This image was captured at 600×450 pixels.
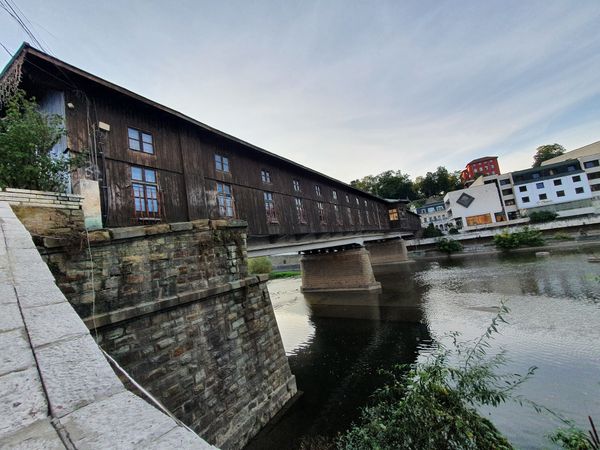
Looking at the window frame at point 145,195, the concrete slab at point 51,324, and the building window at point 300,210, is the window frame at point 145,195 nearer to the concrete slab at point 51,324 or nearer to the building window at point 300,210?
the concrete slab at point 51,324

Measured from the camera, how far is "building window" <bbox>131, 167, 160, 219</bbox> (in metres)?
9.23

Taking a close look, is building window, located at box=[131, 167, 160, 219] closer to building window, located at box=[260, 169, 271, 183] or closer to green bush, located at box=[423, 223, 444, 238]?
building window, located at box=[260, 169, 271, 183]

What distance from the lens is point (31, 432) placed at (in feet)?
4.02

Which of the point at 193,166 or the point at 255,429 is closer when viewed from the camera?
the point at 255,429

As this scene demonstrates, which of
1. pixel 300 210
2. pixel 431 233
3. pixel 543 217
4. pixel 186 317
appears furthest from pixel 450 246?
pixel 186 317

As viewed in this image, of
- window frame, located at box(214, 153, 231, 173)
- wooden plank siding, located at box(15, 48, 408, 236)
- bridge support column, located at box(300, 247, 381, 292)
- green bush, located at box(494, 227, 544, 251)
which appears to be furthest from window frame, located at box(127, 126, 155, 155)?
green bush, located at box(494, 227, 544, 251)

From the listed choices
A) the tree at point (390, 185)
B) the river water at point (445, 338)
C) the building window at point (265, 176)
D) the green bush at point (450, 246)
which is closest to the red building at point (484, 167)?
the tree at point (390, 185)

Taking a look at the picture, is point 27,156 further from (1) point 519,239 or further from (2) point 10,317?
(1) point 519,239

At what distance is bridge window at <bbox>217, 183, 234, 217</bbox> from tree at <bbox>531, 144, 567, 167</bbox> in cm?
9226

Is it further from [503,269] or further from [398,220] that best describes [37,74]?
[398,220]

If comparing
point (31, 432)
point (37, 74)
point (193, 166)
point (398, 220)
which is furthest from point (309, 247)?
point (398, 220)

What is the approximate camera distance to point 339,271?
2522cm

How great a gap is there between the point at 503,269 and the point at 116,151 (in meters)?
31.4

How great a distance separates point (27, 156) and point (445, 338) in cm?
1496
